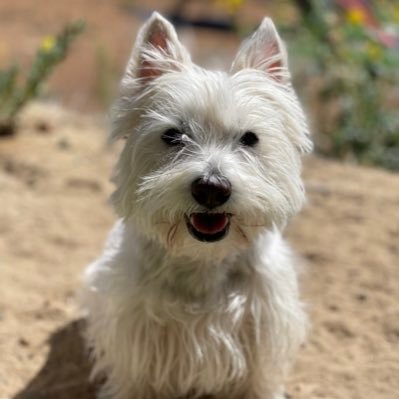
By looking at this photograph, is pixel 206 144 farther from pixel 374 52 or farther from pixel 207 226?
pixel 374 52

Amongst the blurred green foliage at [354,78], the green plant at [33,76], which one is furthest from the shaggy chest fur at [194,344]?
the blurred green foliage at [354,78]

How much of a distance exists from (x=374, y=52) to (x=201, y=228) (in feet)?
11.9

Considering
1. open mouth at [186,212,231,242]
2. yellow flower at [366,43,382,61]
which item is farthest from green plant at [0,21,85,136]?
open mouth at [186,212,231,242]

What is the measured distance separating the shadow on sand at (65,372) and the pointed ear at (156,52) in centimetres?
145

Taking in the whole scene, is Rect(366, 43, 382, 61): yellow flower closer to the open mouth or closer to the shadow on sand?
the shadow on sand

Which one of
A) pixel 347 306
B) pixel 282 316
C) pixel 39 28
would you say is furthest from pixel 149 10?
pixel 282 316

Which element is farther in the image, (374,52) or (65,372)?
(374,52)

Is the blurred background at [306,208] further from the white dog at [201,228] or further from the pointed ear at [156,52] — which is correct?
the pointed ear at [156,52]

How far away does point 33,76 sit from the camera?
5863 mm

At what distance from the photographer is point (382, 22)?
6676mm

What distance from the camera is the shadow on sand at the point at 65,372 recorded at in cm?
345

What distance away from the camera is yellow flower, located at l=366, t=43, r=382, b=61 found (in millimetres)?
5848

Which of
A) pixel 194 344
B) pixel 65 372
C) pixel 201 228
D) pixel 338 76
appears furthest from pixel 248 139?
pixel 338 76

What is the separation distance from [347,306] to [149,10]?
30.4 ft
